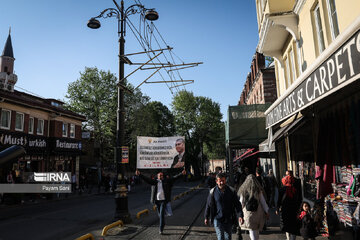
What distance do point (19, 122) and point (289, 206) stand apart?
71.7 feet

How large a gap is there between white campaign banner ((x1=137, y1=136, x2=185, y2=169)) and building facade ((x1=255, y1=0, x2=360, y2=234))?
11.0ft

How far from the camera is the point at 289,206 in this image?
565 centimetres

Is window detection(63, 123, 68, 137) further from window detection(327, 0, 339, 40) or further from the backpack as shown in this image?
window detection(327, 0, 339, 40)

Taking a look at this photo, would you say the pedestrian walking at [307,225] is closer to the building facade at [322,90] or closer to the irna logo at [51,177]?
the building facade at [322,90]

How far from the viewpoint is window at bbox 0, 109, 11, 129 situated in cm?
1927

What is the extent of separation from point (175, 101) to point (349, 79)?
4564 cm

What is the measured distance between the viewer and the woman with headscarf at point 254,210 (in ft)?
16.8

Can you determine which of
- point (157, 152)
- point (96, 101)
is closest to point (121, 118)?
point (157, 152)

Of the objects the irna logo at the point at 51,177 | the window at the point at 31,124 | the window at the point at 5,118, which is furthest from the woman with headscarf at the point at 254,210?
the window at the point at 31,124

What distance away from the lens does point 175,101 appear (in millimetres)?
48906

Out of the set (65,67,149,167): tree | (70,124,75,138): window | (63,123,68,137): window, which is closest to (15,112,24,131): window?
(63,123,68,137): window

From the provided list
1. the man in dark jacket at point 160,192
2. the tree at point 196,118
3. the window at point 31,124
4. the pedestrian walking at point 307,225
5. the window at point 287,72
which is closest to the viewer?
the pedestrian walking at point 307,225

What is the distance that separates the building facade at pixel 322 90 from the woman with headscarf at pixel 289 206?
3.35 ft

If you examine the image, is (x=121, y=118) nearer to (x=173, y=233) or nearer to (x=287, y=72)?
(x=173, y=233)
